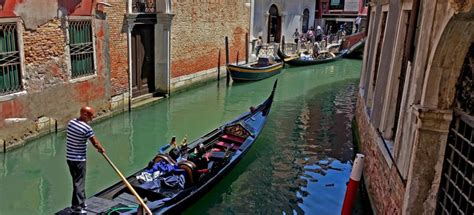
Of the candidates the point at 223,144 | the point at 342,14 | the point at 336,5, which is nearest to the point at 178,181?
the point at 223,144

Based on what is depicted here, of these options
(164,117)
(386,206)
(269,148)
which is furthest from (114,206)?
(164,117)

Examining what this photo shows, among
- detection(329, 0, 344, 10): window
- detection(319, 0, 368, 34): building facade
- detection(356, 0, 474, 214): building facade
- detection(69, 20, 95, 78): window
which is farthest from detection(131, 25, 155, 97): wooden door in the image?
detection(329, 0, 344, 10): window

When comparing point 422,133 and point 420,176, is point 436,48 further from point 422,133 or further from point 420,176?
point 420,176

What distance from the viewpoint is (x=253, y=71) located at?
11.2m

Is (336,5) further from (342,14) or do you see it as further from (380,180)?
(380,180)

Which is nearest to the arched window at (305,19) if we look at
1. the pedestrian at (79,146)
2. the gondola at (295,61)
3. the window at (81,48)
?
the gondola at (295,61)

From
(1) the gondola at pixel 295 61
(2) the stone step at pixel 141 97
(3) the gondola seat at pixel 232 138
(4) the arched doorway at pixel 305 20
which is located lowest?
(2) the stone step at pixel 141 97

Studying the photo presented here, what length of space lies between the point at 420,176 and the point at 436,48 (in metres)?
0.78

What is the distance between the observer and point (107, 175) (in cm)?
482

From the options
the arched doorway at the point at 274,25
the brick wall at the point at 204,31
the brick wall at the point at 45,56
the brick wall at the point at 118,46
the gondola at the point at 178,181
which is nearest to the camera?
the gondola at the point at 178,181

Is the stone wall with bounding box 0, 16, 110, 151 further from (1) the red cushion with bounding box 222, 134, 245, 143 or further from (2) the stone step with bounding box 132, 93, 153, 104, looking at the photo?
(1) the red cushion with bounding box 222, 134, 245, 143

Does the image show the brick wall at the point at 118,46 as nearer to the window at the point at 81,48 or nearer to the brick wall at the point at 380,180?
the window at the point at 81,48

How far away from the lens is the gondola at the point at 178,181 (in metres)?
3.48

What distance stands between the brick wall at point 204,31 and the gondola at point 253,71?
67cm
